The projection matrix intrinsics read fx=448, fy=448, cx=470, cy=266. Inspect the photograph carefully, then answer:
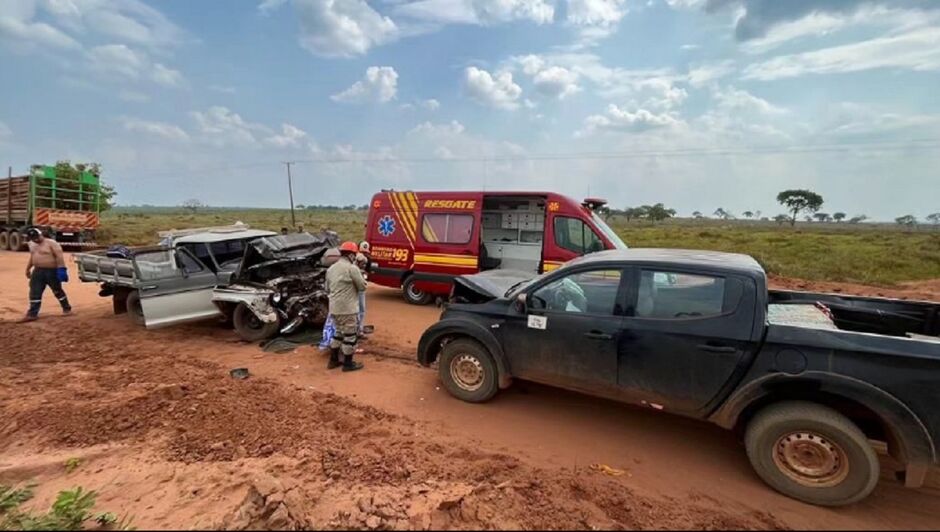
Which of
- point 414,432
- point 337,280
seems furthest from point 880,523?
point 337,280

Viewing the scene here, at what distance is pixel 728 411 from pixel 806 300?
180cm

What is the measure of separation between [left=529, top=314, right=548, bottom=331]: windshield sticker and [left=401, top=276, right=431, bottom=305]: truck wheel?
5.66 m

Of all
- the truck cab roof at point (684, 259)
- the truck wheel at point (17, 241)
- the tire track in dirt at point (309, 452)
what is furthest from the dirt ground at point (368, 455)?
the truck wheel at point (17, 241)

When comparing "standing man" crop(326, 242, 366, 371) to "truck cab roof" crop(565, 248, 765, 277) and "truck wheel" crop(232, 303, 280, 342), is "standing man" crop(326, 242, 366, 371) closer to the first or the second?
"truck wheel" crop(232, 303, 280, 342)

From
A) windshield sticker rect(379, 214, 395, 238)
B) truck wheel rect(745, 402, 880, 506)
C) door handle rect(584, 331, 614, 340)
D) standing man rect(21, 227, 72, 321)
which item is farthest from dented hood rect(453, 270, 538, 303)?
standing man rect(21, 227, 72, 321)

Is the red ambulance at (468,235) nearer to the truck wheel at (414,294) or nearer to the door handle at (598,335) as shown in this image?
the truck wheel at (414,294)

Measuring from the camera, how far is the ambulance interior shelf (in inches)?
378

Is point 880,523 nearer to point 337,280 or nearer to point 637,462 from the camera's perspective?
point 637,462

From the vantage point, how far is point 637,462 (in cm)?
360

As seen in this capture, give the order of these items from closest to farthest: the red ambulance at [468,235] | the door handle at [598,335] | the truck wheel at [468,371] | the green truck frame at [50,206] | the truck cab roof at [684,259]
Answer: the truck cab roof at [684,259]
the door handle at [598,335]
the truck wheel at [468,371]
the red ambulance at [468,235]
the green truck frame at [50,206]

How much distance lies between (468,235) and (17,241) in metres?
21.9

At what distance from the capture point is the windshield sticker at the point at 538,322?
4.11 meters

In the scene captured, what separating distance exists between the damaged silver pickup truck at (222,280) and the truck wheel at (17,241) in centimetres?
1626

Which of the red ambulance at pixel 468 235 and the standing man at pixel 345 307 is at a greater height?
the red ambulance at pixel 468 235
